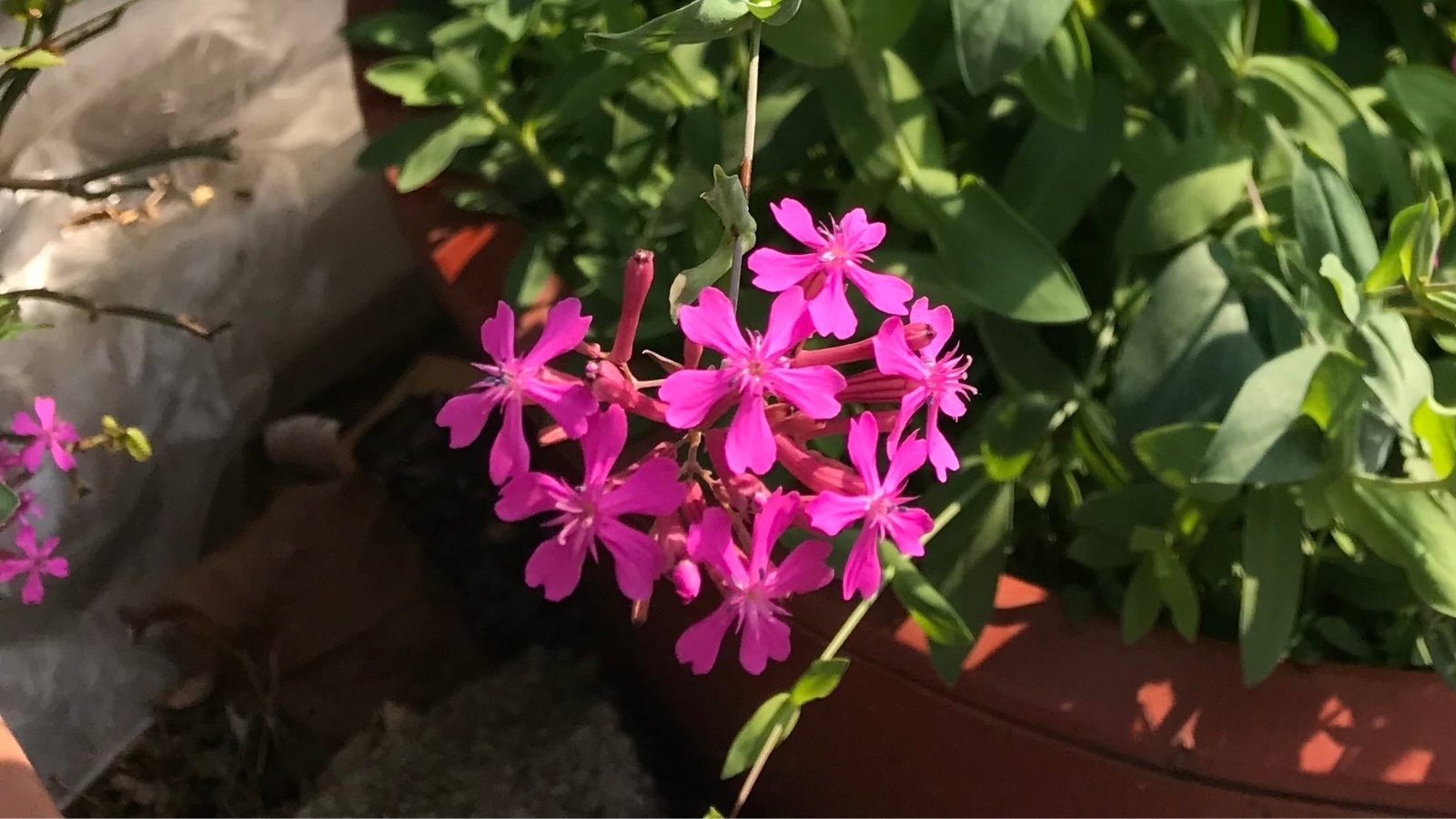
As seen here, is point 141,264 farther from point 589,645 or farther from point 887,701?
point 887,701

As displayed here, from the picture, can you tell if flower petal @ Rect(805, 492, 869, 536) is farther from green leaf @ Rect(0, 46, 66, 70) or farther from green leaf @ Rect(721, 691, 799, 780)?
green leaf @ Rect(0, 46, 66, 70)

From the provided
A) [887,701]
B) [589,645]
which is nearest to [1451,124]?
[887,701]

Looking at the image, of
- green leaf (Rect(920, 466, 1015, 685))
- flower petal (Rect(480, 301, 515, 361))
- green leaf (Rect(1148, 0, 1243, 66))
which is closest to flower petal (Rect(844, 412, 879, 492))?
flower petal (Rect(480, 301, 515, 361))

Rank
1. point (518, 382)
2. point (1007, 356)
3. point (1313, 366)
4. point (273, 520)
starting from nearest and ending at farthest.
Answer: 1. point (518, 382)
2. point (1313, 366)
3. point (1007, 356)
4. point (273, 520)

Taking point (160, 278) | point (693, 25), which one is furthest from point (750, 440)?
point (160, 278)

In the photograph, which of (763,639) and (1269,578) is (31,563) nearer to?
(763,639)

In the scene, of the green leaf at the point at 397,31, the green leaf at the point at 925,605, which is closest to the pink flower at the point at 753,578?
the green leaf at the point at 925,605

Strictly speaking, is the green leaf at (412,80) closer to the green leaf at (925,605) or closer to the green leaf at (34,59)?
the green leaf at (34,59)
